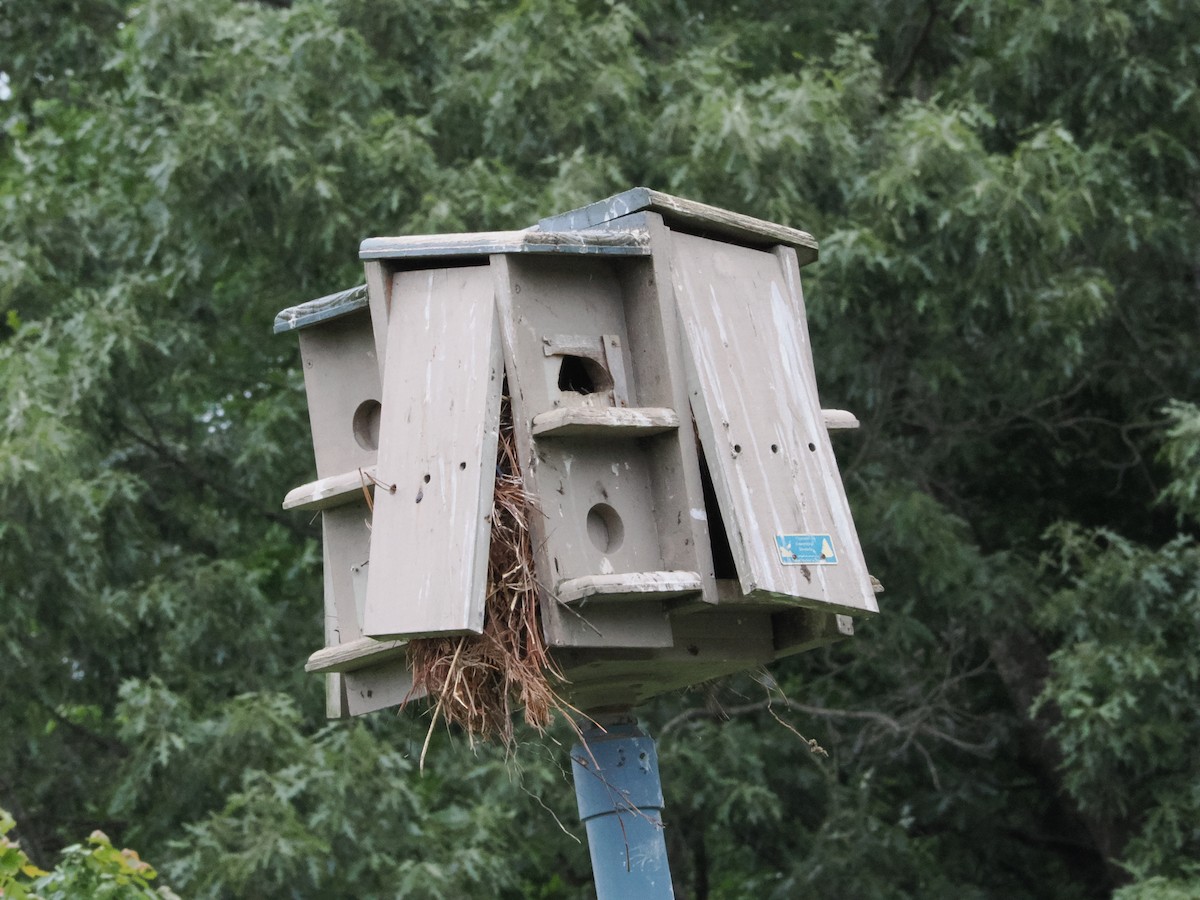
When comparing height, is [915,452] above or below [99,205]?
below

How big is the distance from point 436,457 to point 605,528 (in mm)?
356

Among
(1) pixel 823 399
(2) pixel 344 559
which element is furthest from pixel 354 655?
(1) pixel 823 399

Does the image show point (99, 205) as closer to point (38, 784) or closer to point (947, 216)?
point (38, 784)

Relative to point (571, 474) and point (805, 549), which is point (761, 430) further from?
point (571, 474)

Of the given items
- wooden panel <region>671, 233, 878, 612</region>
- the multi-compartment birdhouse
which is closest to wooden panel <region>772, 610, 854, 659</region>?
the multi-compartment birdhouse

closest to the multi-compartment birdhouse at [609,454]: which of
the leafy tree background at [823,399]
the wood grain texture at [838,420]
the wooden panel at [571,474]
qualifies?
the wooden panel at [571,474]

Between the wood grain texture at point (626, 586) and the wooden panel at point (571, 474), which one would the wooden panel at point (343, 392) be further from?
the wood grain texture at point (626, 586)

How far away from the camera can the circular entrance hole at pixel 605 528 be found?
371 centimetres

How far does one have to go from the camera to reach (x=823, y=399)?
27.9ft

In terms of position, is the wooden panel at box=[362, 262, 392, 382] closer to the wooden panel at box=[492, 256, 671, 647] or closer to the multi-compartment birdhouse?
the multi-compartment birdhouse

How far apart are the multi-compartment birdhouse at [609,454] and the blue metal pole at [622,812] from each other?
117mm

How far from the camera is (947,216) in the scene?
304 inches

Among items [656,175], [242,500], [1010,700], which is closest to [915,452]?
[1010,700]

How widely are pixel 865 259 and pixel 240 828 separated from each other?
325 cm
